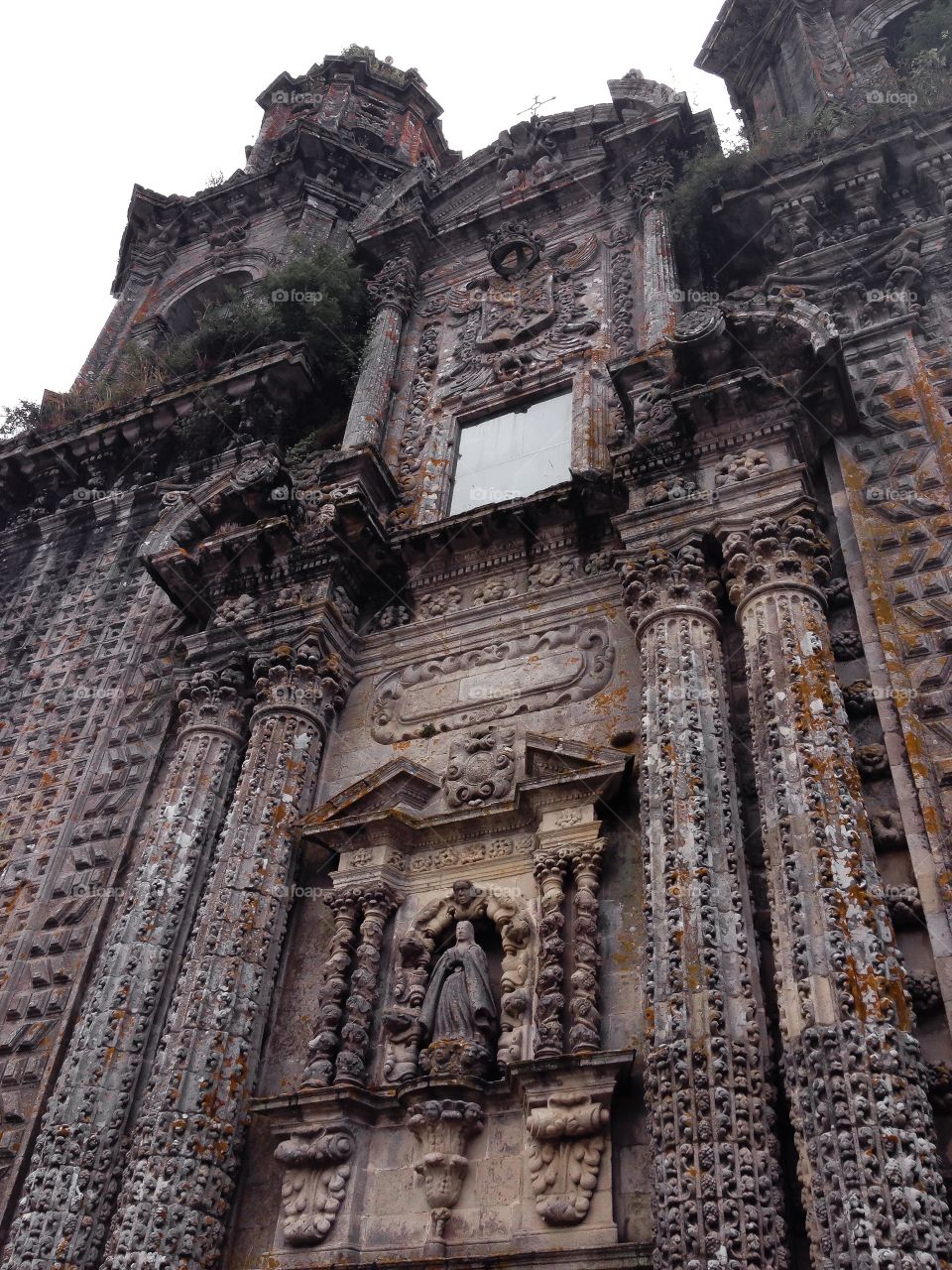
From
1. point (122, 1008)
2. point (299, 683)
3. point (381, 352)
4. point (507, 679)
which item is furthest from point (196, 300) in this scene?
point (122, 1008)

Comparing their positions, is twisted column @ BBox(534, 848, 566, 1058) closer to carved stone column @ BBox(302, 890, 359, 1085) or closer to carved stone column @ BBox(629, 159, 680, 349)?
carved stone column @ BBox(302, 890, 359, 1085)

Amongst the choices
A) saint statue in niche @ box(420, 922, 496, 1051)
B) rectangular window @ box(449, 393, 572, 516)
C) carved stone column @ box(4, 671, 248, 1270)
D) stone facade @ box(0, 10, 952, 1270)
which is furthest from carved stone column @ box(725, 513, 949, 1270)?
carved stone column @ box(4, 671, 248, 1270)

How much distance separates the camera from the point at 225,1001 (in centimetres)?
808

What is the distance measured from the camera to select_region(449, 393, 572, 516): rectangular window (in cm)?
1184

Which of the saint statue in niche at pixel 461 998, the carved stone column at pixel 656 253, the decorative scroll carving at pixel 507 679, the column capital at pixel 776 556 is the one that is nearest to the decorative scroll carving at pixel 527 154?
the carved stone column at pixel 656 253

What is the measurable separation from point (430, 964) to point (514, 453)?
5.96 meters

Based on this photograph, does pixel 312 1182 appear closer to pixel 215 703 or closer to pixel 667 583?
pixel 215 703

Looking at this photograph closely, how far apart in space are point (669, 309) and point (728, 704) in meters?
5.54

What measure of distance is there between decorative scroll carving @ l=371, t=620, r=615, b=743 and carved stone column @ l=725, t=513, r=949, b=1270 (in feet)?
5.35

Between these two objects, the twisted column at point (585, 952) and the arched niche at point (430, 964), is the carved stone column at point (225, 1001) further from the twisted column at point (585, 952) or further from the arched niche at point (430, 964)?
the twisted column at point (585, 952)

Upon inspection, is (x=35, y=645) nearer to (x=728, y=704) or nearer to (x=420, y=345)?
(x=420, y=345)

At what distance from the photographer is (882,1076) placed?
557cm

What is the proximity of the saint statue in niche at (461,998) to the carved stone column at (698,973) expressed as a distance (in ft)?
4.55

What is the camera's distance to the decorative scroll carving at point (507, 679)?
9.34 metres
